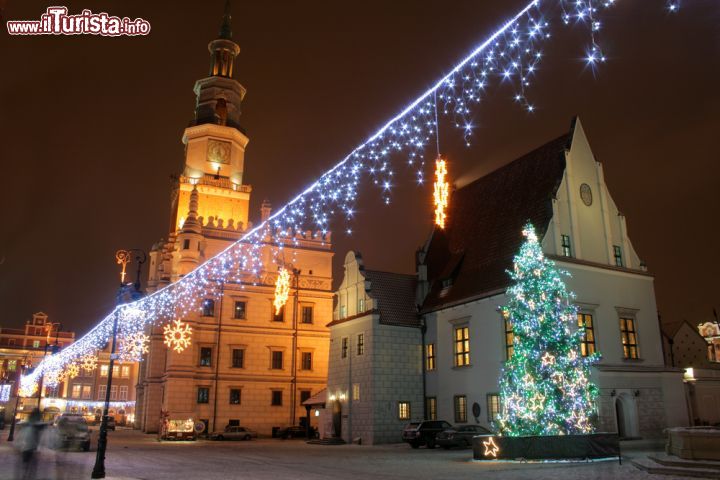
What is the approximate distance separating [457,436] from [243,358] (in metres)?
23.2

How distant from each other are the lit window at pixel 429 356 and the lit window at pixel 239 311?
18.0 metres

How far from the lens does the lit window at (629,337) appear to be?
30.0 m

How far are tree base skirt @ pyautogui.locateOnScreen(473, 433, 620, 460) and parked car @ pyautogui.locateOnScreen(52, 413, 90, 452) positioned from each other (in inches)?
753

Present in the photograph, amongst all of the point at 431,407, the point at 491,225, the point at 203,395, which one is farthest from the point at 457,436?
the point at 203,395

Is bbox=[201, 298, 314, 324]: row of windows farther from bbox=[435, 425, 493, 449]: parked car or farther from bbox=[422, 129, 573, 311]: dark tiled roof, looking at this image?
bbox=[435, 425, 493, 449]: parked car

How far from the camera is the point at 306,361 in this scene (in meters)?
48.9

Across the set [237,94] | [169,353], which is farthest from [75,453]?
[237,94]

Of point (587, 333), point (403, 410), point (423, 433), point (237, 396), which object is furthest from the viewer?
point (237, 396)

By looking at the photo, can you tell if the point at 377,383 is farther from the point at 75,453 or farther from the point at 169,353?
the point at 169,353

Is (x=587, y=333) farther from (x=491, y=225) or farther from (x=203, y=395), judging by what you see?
(x=203, y=395)

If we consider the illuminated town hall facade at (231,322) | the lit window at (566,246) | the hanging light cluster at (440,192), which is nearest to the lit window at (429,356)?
the hanging light cluster at (440,192)

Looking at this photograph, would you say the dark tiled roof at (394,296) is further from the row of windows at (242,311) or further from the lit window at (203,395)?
the lit window at (203,395)

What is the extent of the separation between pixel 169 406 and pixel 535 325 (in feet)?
99.7

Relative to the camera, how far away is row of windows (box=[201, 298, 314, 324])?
4603 centimetres
